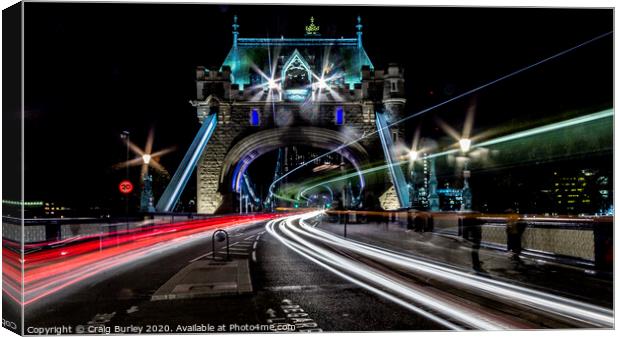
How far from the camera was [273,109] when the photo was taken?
3934 cm

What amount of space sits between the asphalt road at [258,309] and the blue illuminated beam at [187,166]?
24.7 meters

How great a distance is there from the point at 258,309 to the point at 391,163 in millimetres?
31277

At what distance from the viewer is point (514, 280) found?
342 inches

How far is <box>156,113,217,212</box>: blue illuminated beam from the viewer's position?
108 ft

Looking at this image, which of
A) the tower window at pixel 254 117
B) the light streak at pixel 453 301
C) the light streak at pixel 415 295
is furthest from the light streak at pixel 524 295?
the tower window at pixel 254 117

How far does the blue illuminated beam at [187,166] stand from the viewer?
33062mm

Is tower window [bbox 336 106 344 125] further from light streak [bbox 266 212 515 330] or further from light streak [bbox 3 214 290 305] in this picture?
light streak [bbox 266 212 515 330]

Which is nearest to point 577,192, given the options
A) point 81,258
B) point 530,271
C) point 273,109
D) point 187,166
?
point 273,109

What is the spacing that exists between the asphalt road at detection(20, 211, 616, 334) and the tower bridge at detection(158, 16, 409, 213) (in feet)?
96.6

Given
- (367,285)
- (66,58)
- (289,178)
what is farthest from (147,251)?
(289,178)

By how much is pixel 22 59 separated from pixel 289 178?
284 ft

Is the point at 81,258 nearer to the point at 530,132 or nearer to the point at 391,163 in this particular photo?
the point at 530,132

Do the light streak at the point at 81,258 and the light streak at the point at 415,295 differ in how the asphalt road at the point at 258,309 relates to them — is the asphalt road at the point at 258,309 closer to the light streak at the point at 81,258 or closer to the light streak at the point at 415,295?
the light streak at the point at 415,295

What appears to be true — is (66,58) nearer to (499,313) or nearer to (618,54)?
(499,313)
